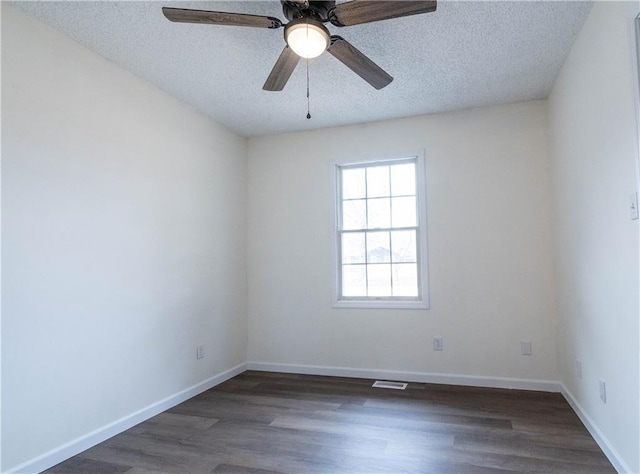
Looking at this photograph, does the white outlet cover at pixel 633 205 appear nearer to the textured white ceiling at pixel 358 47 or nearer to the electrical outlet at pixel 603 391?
the electrical outlet at pixel 603 391

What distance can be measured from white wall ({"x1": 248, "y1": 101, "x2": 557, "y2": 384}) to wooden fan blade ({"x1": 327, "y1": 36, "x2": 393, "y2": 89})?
1.60 metres

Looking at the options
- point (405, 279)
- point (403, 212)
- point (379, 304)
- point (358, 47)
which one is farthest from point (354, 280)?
point (358, 47)

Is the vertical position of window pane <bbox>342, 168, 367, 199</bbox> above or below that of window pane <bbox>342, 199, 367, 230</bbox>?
above

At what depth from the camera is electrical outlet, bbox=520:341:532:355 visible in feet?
11.9

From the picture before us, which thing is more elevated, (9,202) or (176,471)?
(9,202)

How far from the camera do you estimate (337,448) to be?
252cm

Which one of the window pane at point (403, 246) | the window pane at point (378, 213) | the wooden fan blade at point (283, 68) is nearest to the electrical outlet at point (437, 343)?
the window pane at point (403, 246)

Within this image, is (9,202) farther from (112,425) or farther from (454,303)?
(454,303)

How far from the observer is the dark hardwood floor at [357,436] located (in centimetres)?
231

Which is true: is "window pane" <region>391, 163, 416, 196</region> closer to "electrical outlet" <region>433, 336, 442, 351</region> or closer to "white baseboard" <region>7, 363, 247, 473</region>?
"electrical outlet" <region>433, 336, 442, 351</region>

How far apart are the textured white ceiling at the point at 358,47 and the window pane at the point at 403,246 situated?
122 cm

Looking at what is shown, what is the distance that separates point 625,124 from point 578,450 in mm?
1893

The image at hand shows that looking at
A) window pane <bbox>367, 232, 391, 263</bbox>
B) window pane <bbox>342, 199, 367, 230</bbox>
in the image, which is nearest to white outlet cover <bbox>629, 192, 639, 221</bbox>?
window pane <bbox>367, 232, 391, 263</bbox>

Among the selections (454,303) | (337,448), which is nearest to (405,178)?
(454,303)
